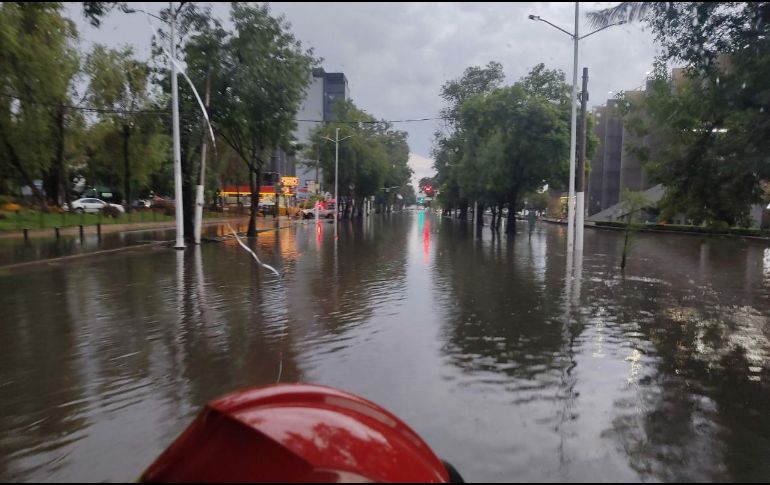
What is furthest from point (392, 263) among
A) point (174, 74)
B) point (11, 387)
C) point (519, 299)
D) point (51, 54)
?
point (51, 54)

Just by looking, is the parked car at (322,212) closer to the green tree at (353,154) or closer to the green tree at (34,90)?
the green tree at (353,154)

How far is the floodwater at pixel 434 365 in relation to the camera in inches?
152

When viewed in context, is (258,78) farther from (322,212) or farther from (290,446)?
(322,212)

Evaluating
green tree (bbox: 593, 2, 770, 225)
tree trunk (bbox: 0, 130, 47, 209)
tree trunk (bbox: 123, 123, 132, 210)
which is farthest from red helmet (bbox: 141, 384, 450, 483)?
tree trunk (bbox: 123, 123, 132, 210)

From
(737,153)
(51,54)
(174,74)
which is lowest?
(737,153)

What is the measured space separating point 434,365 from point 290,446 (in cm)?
431

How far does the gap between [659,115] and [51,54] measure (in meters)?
25.6

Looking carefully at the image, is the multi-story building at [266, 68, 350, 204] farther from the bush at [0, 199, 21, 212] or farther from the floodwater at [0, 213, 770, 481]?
the floodwater at [0, 213, 770, 481]

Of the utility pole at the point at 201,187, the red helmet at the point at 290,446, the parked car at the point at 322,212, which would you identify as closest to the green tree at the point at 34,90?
A: the utility pole at the point at 201,187

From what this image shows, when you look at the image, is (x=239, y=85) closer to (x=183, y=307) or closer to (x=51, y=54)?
(x=51, y=54)

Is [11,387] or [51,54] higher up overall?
[51,54]

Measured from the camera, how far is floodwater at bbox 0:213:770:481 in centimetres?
385

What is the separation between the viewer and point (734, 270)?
647 inches

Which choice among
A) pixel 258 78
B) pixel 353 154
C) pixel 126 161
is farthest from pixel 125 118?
pixel 353 154
